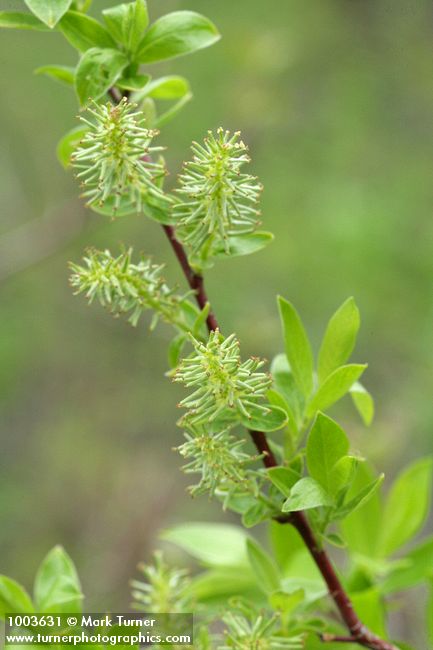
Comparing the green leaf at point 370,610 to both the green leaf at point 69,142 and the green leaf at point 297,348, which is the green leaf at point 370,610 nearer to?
the green leaf at point 297,348

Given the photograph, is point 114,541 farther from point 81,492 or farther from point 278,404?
point 278,404

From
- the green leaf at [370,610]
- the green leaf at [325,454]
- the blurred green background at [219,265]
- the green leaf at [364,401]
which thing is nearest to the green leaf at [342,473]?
the green leaf at [325,454]

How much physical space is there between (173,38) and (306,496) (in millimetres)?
425

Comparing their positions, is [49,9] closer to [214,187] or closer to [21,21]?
[21,21]

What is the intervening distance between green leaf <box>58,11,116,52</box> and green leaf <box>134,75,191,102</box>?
58 mm

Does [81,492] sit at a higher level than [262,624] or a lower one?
higher

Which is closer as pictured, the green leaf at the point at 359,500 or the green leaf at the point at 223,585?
the green leaf at the point at 359,500

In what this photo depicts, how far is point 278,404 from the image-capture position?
2.26 ft

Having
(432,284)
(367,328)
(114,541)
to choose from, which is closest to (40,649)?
(432,284)

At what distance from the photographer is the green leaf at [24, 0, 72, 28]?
65 cm

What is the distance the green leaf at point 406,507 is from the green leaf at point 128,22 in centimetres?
60

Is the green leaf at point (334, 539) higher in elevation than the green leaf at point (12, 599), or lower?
higher

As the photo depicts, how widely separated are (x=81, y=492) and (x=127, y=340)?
708 millimetres

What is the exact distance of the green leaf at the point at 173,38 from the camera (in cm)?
73
